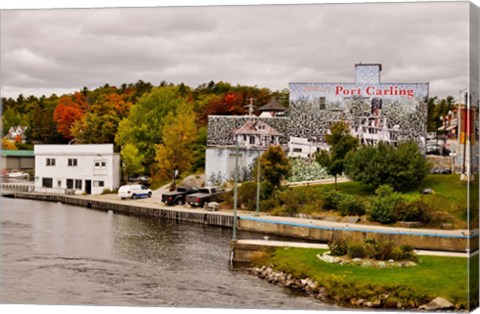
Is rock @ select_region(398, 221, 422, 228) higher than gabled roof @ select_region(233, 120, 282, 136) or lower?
lower

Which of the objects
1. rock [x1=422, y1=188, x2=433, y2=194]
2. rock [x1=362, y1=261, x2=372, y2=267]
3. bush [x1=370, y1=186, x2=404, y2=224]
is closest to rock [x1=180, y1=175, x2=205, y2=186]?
bush [x1=370, y1=186, x2=404, y2=224]

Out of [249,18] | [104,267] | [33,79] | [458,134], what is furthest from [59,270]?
[458,134]

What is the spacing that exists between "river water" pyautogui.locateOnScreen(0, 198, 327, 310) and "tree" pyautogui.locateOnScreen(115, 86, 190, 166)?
78.6 inches

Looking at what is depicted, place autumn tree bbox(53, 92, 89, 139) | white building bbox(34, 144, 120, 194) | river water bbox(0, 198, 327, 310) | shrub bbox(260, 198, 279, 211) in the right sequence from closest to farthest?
river water bbox(0, 198, 327, 310)
shrub bbox(260, 198, 279, 211)
autumn tree bbox(53, 92, 89, 139)
white building bbox(34, 144, 120, 194)

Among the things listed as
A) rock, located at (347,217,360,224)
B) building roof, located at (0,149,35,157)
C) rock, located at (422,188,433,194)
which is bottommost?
rock, located at (347,217,360,224)

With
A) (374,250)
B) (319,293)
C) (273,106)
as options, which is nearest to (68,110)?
(273,106)

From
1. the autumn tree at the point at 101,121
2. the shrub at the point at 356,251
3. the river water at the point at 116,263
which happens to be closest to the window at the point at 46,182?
the river water at the point at 116,263

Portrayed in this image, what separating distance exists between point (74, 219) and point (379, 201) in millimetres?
7513

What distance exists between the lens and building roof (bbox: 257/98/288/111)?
22.9 m

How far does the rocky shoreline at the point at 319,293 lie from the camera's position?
810 inches

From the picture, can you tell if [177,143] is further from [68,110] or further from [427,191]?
[427,191]

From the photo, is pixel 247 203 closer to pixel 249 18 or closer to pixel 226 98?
pixel 226 98

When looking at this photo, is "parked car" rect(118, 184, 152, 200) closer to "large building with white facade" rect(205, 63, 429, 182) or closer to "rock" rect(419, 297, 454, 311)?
"large building with white facade" rect(205, 63, 429, 182)

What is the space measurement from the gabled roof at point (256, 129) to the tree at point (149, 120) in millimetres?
1517
